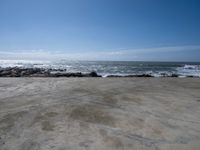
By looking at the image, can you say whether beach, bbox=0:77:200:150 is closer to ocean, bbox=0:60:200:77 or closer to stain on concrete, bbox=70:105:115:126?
stain on concrete, bbox=70:105:115:126

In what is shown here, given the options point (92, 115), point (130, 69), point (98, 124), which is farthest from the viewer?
point (130, 69)

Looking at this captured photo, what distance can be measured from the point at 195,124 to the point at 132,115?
1277mm

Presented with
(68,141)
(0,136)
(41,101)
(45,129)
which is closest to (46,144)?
(68,141)

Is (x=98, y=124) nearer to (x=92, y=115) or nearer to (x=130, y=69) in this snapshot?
(x=92, y=115)

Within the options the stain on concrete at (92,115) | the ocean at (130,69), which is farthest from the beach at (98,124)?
the ocean at (130,69)

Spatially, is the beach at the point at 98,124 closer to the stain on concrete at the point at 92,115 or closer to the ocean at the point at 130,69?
the stain on concrete at the point at 92,115

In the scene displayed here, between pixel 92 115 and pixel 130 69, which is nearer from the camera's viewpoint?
pixel 92 115

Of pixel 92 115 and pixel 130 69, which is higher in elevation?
pixel 92 115

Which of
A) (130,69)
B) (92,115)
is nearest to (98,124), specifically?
(92,115)

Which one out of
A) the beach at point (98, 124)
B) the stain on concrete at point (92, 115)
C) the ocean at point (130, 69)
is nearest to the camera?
the beach at point (98, 124)

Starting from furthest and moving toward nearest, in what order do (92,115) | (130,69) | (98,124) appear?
(130,69) < (92,115) < (98,124)

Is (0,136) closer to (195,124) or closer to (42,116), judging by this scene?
(42,116)

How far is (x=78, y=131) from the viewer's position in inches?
133

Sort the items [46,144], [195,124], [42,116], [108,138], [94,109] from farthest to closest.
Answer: [94,109] < [42,116] < [195,124] < [108,138] < [46,144]
